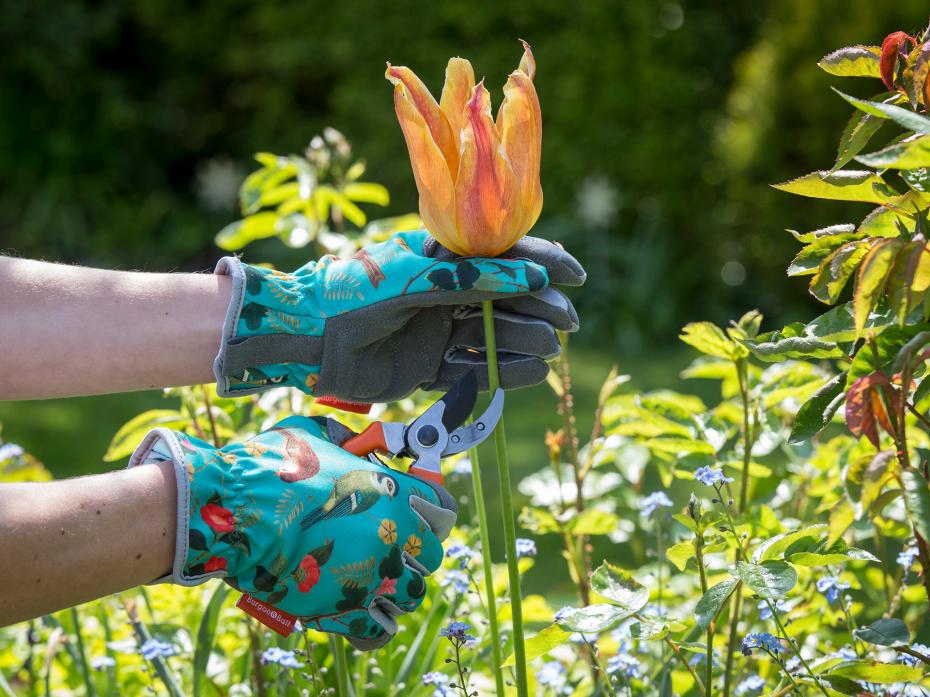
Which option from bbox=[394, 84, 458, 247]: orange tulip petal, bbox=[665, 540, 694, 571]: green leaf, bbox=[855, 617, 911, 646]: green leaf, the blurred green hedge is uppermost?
the blurred green hedge

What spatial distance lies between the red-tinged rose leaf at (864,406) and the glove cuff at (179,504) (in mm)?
726

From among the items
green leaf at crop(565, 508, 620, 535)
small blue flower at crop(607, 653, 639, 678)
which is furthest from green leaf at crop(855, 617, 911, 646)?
green leaf at crop(565, 508, 620, 535)

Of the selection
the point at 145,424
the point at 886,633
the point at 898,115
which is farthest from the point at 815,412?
the point at 145,424

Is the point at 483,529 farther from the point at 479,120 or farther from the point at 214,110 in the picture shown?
the point at 214,110

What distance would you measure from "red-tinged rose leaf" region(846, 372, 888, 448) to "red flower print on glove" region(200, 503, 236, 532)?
0.69 m

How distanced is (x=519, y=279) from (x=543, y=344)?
0.14 m

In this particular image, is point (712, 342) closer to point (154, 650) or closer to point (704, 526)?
point (704, 526)

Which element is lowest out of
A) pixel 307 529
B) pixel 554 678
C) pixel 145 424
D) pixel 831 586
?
pixel 554 678

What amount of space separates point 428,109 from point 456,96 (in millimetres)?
47

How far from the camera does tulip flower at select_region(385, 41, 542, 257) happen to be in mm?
1265

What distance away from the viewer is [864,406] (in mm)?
1043

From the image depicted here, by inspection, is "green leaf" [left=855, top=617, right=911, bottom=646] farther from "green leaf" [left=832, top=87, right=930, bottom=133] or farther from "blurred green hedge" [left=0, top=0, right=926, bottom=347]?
"blurred green hedge" [left=0, top=0, right=926, bottom=347]

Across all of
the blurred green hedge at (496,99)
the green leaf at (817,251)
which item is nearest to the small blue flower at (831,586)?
the green leaf at (817,251)

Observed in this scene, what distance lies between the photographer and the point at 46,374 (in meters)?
1.51
